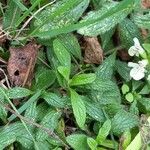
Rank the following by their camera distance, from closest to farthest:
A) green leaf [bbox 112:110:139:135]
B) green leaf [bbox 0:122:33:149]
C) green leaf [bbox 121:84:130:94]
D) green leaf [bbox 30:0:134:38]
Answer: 1. green leaf [bbox 30:0:134:38]
2. green leaf [bbox 0:122:33:149]
3. green leaf [bbox 112:110:139:135]
4. green leaf [bbox 121:84:130:94]

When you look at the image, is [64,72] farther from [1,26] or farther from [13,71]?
[1,26]

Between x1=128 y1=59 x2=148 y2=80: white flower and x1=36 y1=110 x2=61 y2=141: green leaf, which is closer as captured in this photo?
x1=36 y1=110 x2=61 y2=141: green leaf

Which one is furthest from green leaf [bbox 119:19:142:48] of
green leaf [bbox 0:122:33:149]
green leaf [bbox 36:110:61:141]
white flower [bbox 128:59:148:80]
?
green leaf [bbox 0:122:33:149]

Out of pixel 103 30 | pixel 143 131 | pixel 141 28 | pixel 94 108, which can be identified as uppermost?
pixel 103 30

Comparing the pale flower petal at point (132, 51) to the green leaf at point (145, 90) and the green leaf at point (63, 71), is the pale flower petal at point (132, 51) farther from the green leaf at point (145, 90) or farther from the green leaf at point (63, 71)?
the green leaf at point (63, 71)

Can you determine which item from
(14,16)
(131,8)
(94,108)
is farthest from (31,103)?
(131,8)

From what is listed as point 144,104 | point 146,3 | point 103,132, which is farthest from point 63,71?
point 146,3

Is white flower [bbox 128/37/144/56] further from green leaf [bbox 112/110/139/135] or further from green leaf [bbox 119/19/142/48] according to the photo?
green leaf [bbox 112/110/139/135]
